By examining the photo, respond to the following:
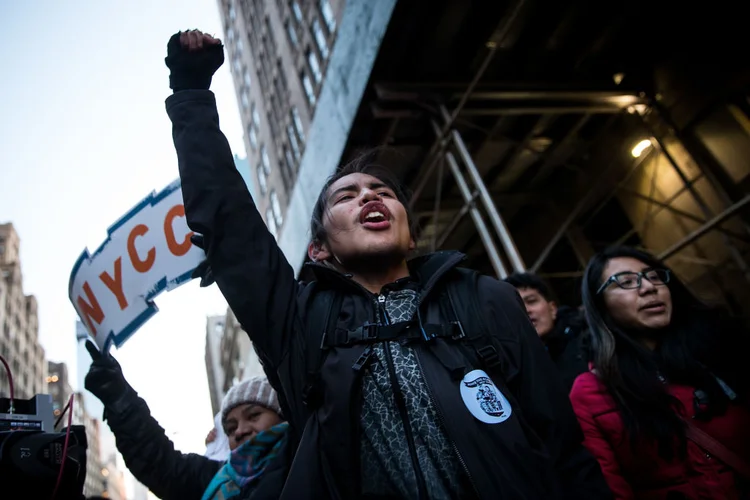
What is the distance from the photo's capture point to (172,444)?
9.86 ft

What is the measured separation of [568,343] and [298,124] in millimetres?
15040

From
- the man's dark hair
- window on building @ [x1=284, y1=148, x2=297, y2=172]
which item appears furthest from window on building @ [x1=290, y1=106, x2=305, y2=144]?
the man's dark hair

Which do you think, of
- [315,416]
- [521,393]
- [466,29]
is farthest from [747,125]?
[315,416]

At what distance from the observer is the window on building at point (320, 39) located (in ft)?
47.6

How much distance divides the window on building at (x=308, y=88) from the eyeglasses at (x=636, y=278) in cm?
1414

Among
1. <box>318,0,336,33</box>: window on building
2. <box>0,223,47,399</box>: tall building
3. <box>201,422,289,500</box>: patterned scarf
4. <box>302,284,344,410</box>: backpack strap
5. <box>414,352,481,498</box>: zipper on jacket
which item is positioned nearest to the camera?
<box>414,352,481,498</box>: zipper on jacket

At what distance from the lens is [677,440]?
2.28 metres

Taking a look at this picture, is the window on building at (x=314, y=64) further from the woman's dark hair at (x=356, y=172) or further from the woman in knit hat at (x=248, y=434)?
the woman's dark hair at (x=356, y=172)

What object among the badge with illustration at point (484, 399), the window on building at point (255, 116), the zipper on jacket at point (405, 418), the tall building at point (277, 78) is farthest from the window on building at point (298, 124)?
the badge with illustration at point (484, 399)

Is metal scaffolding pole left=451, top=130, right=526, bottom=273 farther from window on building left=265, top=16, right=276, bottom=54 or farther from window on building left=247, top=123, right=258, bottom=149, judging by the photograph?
window on building left=247, top=123, right=258, bottom=149

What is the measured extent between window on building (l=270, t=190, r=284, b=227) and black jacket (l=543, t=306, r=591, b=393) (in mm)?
17179

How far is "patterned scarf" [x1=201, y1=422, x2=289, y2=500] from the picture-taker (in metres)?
2.47

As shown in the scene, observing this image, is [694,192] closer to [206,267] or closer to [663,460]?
[663,460]

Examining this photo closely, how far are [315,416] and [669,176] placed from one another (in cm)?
882
